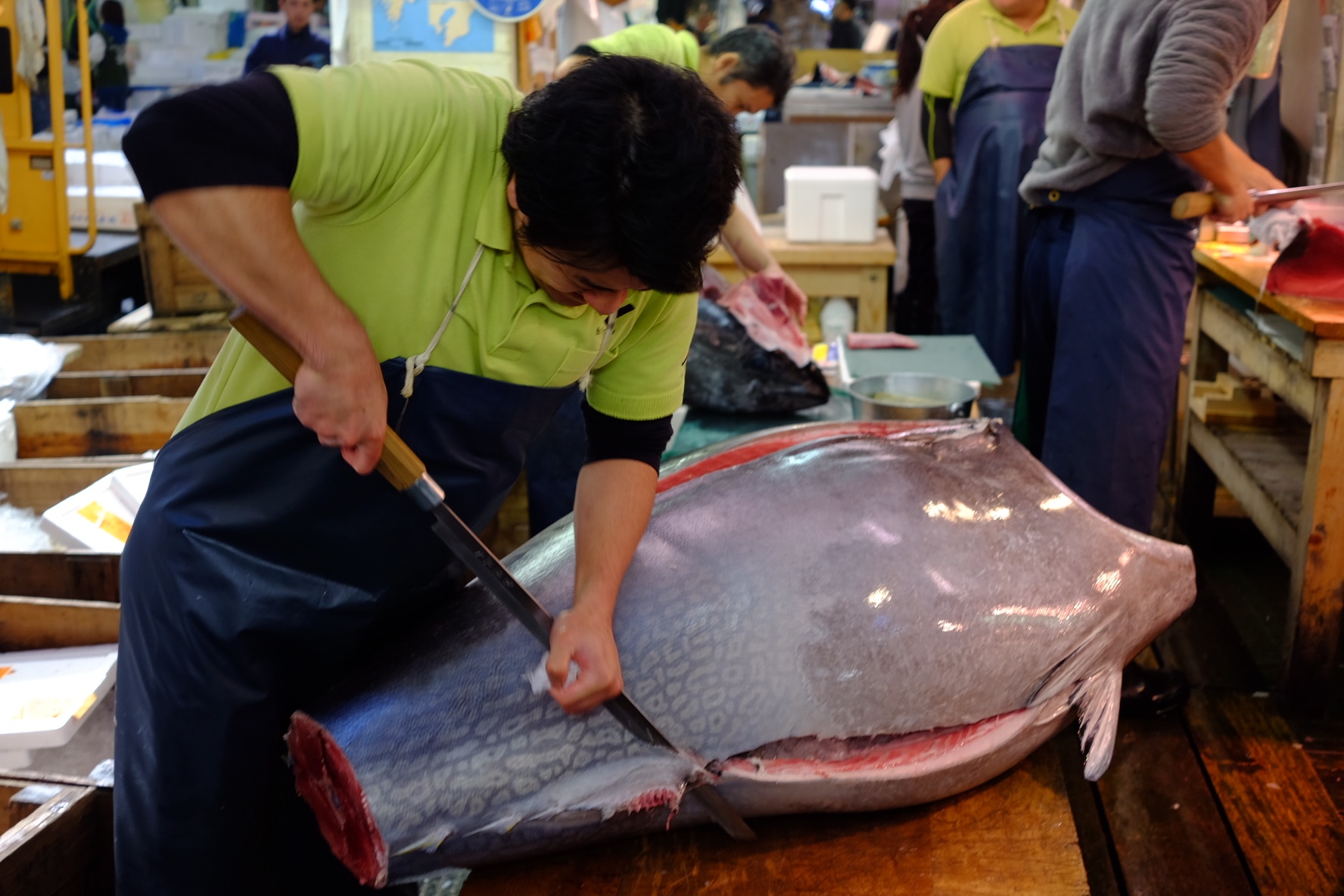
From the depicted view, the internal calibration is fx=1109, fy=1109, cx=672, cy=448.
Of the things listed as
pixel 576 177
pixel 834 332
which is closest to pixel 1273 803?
pixel 576 177

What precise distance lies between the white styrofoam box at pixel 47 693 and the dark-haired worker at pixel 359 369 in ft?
1.93

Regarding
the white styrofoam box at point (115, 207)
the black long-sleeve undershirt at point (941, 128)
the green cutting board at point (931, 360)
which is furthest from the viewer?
the white styrofoam box at point (115, 207)

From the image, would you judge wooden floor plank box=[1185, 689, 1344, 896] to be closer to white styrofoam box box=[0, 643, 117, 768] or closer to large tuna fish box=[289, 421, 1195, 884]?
large tuna fish box=[289, 421, 1195, 884]

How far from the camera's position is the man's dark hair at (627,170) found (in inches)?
45.6

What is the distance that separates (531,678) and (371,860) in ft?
0.99

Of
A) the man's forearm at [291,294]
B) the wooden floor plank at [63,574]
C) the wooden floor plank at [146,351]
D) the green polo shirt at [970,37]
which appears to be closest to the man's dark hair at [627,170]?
the man's forearm at [291,294]

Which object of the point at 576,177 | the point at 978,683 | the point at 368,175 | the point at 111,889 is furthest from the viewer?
the point at 111,889

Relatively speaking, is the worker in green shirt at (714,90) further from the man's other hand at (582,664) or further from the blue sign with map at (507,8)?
the man's other hand at (582,664)

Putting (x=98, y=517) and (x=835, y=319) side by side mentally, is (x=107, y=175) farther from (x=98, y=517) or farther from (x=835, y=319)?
(x=98, y=517)

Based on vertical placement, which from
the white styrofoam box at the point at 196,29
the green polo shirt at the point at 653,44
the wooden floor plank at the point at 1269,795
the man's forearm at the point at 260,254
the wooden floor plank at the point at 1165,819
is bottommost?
the wooden floor plank at the point at 1165,819

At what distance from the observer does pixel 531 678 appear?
1.49 meters

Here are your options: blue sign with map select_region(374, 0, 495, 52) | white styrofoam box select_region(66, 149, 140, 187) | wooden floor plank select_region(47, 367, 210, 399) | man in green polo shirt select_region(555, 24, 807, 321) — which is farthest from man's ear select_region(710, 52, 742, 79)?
white styrofoam box select_region(66, 149, 140, 187)

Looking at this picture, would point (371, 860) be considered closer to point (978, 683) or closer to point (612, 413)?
point (612, 413)

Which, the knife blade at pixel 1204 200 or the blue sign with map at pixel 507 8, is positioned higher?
the blue sign with map at pixel 507 8
